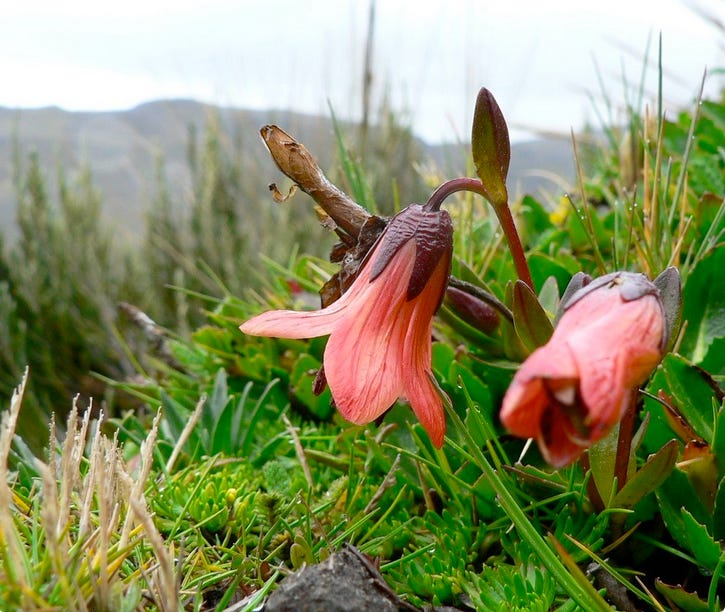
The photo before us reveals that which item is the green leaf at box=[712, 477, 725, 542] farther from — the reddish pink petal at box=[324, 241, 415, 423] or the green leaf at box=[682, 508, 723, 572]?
the reddish pink petal at box=[324, 241, 415, 423]

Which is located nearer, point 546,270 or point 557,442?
point 557,442

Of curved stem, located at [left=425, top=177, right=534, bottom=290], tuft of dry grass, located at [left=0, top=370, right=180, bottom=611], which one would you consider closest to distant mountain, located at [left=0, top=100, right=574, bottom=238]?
curved stem, located at [left=425, top=177, right=534, bottom=290]

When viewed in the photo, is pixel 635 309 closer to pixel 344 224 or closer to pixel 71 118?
pixel 344 224

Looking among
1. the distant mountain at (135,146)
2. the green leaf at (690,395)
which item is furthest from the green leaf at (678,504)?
the distant mountain at (135,146)

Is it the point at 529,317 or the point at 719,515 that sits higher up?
the point at 529,317

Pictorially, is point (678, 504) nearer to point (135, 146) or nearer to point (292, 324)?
point (292, 324)

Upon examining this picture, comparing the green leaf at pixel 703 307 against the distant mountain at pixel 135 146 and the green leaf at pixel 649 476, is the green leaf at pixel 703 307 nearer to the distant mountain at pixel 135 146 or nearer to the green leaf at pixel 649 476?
the green leaf at pixel 649 476

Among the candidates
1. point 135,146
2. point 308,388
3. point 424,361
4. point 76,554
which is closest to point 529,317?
point 424,361
